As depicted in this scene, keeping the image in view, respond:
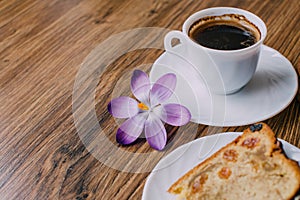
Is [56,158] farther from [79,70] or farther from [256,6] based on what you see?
[256,6]

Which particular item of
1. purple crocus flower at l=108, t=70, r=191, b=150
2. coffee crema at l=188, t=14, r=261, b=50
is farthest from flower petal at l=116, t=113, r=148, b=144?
coffee crema at l=188, t=14, r=261, b=50

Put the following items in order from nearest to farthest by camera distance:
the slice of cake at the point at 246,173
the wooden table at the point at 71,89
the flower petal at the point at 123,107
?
the slice of cake at the point at 246,173, the wooden table at the point at 71,89, the flower petal at the point at 123,107

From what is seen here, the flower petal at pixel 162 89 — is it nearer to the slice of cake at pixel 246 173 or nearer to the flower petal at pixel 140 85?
the flower petal at pixel 140 85

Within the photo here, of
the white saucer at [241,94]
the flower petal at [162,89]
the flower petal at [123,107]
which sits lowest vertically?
the white saucer at [241,94]

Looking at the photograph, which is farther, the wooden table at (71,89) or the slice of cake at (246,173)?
the wooden table at (71,89)

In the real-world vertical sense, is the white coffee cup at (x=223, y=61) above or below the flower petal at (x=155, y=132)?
above

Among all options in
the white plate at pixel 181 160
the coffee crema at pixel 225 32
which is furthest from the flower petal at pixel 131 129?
the coffee crema at pixel 225 32

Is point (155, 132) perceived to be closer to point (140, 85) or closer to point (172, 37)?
point (140, 85)
